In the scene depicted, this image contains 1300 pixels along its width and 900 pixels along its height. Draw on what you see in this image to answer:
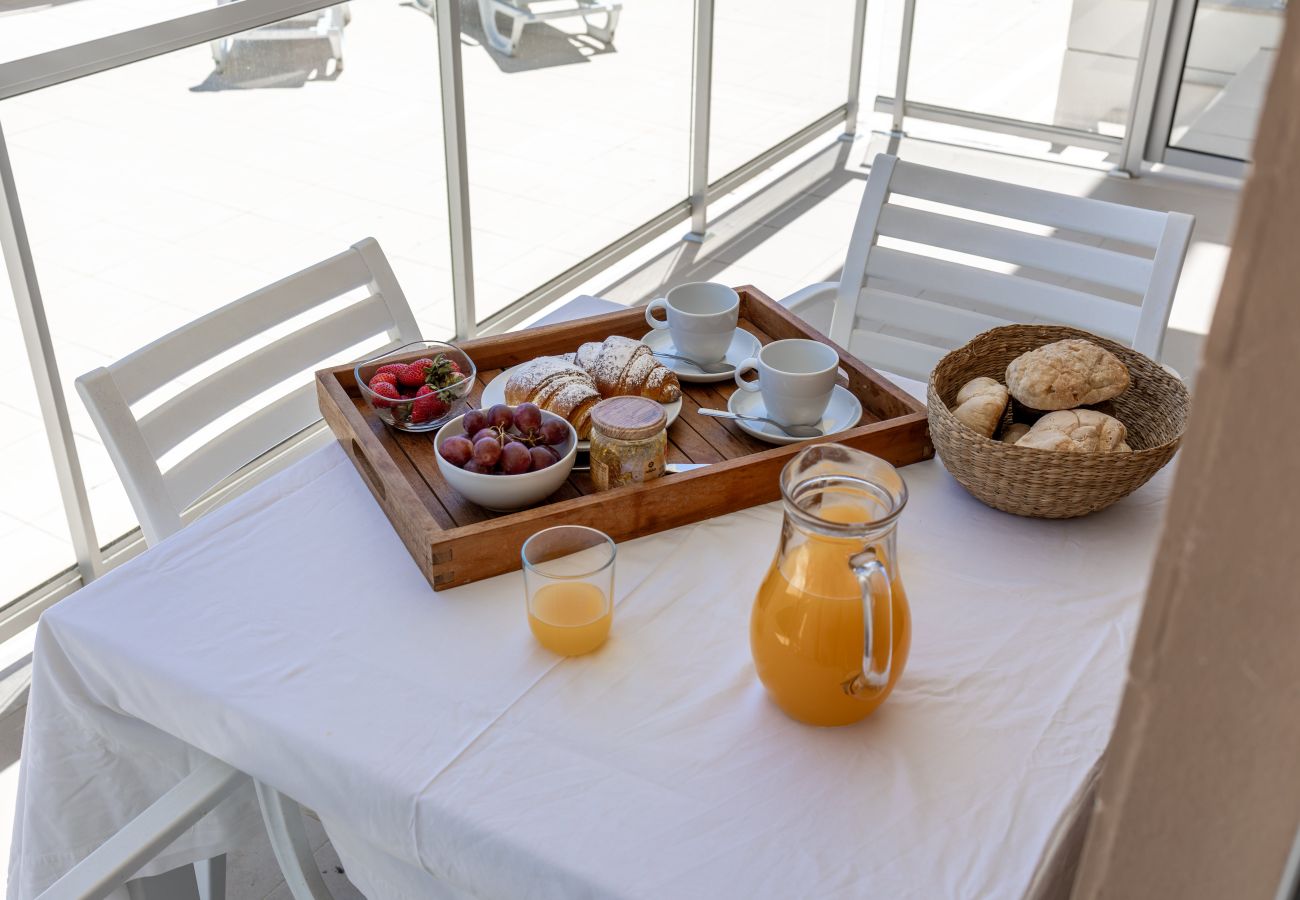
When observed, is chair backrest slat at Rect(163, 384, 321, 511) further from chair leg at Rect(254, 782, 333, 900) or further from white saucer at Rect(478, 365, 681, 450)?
chair leg at Rect(254, 782, 333, 900)

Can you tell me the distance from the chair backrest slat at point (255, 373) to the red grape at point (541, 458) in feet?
1.52

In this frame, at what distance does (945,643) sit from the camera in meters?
1.08

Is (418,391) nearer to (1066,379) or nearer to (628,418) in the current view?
(628,418)

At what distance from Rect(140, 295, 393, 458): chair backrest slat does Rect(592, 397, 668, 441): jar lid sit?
1.68 ft

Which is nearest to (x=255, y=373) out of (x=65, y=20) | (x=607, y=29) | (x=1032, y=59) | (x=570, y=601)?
(x=570, y=601)

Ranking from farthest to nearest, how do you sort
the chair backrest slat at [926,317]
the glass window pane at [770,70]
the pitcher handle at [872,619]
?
1. the glass window pane at [770,70]
2. the chair backrest slat at [926,317]
3. the pitcher handle at [872,619]

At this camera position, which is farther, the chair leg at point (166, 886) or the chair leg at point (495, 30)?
the chair leg at point (495, 30)

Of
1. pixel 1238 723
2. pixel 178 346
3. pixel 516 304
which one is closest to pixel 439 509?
pixel 178 346

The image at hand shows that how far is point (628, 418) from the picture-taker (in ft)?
4.01

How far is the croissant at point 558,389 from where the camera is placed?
1.31 meters

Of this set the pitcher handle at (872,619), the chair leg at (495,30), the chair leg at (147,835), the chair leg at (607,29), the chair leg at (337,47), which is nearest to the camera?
the pitcher handle at (872,619)

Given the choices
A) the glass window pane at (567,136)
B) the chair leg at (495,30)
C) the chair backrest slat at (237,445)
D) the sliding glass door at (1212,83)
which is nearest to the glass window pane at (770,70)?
the glass window pane at (567,136)

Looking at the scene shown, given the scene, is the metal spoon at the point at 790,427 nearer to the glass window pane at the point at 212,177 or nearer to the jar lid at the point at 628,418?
the jar lid at the point at 628,418

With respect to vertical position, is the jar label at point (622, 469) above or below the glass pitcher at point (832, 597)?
below
